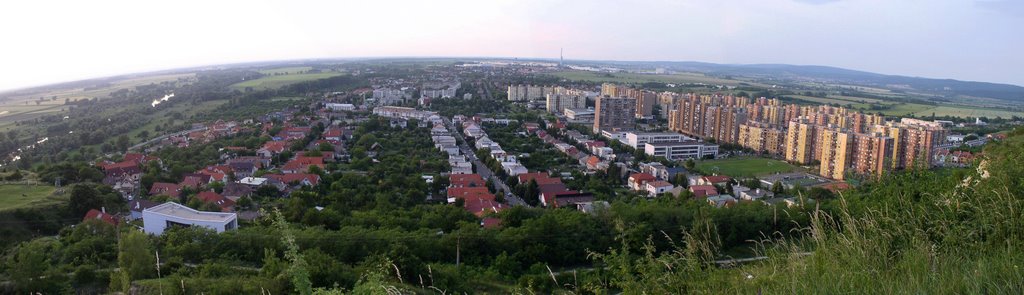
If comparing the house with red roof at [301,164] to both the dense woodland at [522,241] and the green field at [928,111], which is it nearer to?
the dense woodland at [522,241]

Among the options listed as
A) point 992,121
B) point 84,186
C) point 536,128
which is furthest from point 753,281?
point 992,121

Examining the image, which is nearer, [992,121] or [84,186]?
[84,186]

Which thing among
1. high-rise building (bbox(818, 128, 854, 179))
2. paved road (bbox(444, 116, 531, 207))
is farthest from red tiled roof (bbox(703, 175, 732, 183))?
paved road (bbox(444, 116, 531, 207))

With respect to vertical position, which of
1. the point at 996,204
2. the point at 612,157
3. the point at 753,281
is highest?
the point at 996,204

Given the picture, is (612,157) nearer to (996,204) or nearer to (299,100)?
(996,204)

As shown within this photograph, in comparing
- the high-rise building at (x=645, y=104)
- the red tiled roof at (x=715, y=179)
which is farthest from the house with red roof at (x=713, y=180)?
the high-rise building at (x=645, y=104)

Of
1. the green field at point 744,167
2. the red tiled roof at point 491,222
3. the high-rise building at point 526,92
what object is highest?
the high-rise building at point 526,92

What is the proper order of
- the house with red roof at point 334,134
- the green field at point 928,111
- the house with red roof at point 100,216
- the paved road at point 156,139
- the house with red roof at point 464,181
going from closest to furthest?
the house with red roof at point 100,216 < the house with red roof at point 464,181 < the paved road at point 156,139 < the house with red roof at point 334,134 < the green field at point 928,111
